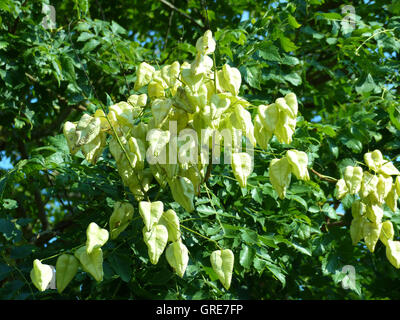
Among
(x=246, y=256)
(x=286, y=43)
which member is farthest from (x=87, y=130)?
(x=286, y=43)

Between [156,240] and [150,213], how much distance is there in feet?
0.27

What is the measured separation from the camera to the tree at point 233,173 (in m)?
1.79

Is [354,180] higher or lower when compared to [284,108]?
lower

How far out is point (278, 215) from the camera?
2342 millimetres

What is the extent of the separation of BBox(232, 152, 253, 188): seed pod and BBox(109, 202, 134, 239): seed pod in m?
0.37

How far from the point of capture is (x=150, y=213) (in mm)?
1538

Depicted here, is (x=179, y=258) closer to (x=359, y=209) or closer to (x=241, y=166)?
(x=241, y=166)

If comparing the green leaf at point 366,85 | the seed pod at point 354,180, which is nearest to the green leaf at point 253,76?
the green leaf at point 366,85

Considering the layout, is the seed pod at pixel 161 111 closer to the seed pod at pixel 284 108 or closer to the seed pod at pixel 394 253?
the seed pod at pixel 284 108

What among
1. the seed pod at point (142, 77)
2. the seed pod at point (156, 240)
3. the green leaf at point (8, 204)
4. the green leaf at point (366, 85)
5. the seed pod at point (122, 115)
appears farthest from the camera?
the green leaf at point (366, 85)

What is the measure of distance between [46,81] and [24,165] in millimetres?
1281

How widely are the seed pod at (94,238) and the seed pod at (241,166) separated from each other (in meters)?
0.44

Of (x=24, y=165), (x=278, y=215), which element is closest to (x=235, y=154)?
(x=278, y=215)
